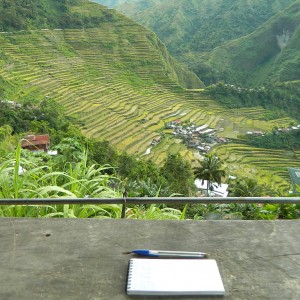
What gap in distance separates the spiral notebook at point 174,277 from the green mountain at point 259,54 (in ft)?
213

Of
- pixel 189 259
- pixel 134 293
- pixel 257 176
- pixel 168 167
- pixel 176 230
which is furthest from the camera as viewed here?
pixel 257 176

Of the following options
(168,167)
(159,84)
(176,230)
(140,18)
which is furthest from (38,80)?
(140,18)

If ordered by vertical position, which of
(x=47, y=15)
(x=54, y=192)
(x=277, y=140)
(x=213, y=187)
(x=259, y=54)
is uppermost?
(x=47, y=15)

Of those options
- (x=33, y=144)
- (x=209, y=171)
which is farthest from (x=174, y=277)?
(x=209, y=171)

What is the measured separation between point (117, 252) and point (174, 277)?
18cm

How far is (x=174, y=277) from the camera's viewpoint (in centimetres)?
88

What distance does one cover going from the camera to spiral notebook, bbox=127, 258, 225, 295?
832mm

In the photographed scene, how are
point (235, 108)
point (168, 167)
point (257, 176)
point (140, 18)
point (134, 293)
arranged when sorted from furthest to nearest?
point (140, 18)
point (235, 108)
point (257, 176)
point (168, 167)
point (134, 293)

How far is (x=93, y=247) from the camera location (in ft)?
3.33

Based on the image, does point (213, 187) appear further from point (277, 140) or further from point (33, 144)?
point (277, 140)

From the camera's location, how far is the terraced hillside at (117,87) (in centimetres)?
3008

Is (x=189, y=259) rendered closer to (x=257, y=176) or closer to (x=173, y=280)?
(x=173, y=280)

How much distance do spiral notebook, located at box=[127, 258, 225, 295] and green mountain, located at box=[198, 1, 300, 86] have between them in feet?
213

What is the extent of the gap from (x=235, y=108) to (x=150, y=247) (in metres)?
44.7
